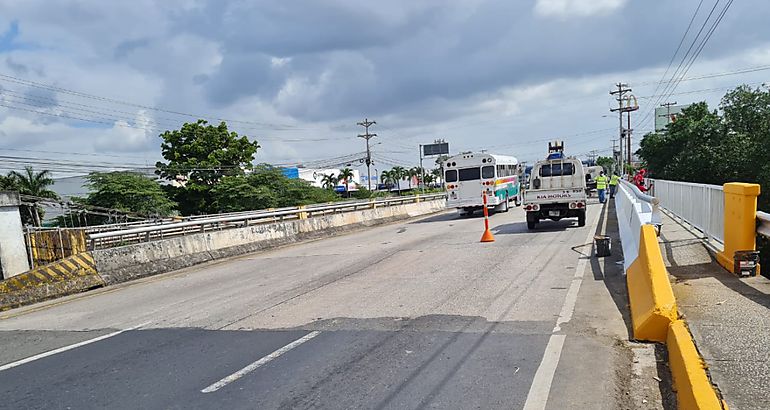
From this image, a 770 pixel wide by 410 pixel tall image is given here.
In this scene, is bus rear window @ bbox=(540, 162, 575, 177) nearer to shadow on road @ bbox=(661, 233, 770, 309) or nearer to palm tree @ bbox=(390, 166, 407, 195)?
shadow on road @ bbox=(661, 233, 770, 309)

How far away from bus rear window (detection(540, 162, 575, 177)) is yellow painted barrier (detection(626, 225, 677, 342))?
42.1 feet

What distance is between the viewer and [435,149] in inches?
4114

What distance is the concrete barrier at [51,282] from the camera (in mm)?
10945

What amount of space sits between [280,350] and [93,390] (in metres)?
1.88

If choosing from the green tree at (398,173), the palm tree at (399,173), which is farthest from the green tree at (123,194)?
the palm tree at (399,173)

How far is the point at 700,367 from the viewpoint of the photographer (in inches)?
167

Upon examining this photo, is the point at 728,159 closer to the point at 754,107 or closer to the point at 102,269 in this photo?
the point at 754,107

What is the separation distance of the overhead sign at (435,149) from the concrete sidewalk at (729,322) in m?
95.5

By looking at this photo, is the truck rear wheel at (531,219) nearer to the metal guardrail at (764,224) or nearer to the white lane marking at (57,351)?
the metal guardrail at (764,224)

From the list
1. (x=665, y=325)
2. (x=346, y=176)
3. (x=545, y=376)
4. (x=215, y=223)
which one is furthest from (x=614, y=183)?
(x=346, y=176)

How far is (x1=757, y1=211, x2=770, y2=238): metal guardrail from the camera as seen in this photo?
7332 millimetres

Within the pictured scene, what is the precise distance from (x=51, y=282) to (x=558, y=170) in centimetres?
A: 1628

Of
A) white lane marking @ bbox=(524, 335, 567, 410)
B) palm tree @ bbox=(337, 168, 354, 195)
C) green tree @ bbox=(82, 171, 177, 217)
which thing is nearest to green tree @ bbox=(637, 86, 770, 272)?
white lane marking @ bbox=(524, 335, 567, 410)

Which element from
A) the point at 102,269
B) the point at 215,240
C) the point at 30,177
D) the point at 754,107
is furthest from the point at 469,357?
the point at 30,177
